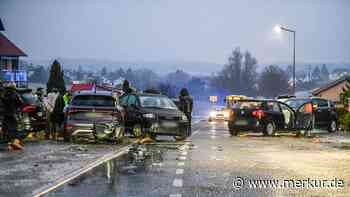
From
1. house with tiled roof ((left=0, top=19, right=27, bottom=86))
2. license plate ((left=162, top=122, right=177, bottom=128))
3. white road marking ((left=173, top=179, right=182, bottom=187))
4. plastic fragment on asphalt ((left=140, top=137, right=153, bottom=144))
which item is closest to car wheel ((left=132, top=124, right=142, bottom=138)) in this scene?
plastic fragment on asphalt ((left=140, top=137, right=153, bottom=144))

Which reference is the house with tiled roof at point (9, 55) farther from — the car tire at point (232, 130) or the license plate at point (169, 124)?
the license plate at point (169, 124)

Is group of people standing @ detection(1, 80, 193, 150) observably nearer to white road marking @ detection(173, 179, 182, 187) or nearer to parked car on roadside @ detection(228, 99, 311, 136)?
parked car on roadside @ detection(228, 99, 311, 136)

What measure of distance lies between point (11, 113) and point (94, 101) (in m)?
3.42

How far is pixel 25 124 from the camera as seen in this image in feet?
70.7

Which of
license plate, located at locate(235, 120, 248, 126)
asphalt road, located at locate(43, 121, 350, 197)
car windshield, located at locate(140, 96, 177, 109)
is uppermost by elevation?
car windshield, located at locate(140, 96, 177, 109)

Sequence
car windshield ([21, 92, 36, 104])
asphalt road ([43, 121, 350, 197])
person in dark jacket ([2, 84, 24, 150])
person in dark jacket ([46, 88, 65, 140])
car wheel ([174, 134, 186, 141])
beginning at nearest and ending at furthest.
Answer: asphalt road ([43, 121, 350, 197]), person in dark jacket ([2, 84, 24, 150]), car windshield ([21, 92, 36, 104]), person in dark jacket ([46, 88, 65, 140]), car wheel ([174, 134, 186, 141])

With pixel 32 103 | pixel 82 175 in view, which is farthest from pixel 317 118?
pixel 82 175

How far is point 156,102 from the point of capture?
26.0 metres

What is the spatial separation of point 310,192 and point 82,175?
14.4ft

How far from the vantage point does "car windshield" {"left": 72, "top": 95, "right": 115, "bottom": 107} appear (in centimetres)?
2208

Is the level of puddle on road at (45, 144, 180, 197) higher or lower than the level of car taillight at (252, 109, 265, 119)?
lower

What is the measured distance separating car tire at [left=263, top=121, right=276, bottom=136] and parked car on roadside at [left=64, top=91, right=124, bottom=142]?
8606 mm

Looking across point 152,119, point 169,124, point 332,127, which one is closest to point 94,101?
point 152,119

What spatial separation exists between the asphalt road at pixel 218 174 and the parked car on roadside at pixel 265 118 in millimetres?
8291
